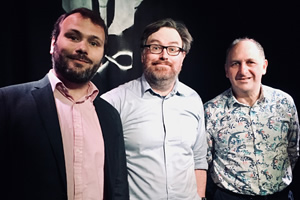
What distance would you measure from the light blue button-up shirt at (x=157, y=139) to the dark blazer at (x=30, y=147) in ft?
1.76

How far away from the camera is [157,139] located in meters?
1.56

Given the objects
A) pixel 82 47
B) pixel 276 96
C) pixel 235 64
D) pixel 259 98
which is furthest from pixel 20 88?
pixel 276 96

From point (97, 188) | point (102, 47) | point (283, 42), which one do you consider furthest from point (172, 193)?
point (283, 42)

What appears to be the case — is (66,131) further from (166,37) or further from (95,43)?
(166,37)

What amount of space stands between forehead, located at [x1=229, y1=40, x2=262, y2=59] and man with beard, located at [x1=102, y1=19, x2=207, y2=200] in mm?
389

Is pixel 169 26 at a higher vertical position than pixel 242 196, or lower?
higher

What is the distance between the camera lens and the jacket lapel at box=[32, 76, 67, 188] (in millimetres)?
1082

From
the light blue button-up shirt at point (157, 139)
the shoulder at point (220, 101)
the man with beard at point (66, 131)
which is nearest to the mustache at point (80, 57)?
the man with beard at point (66, 131)

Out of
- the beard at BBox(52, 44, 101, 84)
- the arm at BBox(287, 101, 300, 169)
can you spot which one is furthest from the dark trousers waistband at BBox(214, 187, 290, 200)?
the beard at BBox(52, 44, 101, 84)

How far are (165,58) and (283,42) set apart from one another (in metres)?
1.44

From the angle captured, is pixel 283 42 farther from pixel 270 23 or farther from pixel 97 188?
pixel 97 188

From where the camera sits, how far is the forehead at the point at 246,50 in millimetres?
1842

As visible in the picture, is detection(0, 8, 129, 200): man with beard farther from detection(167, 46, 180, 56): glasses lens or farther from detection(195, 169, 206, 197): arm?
detection(195, 169, 206, 197): arm

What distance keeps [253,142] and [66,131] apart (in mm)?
1253
